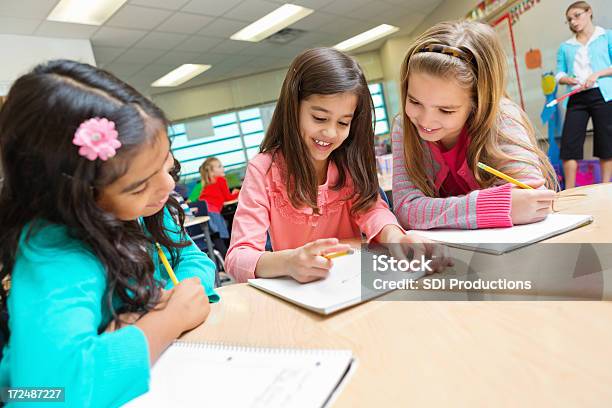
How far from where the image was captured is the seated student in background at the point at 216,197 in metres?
3.85

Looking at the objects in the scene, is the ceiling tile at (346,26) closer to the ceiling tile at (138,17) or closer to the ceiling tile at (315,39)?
the ceiling tile at (315,39)

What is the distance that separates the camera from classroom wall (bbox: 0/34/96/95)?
13.8 feet

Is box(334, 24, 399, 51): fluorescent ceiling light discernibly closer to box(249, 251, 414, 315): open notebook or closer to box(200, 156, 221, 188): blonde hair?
box(200, 156, 221, 188): blonde hair

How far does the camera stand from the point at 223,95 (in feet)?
25.9

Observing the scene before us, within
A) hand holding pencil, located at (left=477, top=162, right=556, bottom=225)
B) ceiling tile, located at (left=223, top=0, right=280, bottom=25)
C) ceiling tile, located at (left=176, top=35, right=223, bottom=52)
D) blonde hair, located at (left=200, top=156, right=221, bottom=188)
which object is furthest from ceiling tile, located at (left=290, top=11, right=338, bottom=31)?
hand holding pencil, located at (left=477, top=162, right=556, bottom=225)

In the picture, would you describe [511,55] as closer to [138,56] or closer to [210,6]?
[210,6]

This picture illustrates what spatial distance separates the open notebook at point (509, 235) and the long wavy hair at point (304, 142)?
0.35 m

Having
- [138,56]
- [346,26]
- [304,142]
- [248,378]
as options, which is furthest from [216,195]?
[248,378]

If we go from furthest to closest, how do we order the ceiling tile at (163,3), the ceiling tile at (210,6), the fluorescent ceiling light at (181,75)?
1. the fluorescent ceiling light at (181,75)
2. the ceiling tile at (210,6)
3. the ceiling tile at (163,3)

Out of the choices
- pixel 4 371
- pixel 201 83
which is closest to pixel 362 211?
pixel 4 371

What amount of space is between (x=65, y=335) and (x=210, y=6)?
456cm

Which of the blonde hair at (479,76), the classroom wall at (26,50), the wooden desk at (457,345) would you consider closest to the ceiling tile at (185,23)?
the classroom wall at (26,50)

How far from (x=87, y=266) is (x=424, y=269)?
0.52m

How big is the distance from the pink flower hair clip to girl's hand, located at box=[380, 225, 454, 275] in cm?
53
